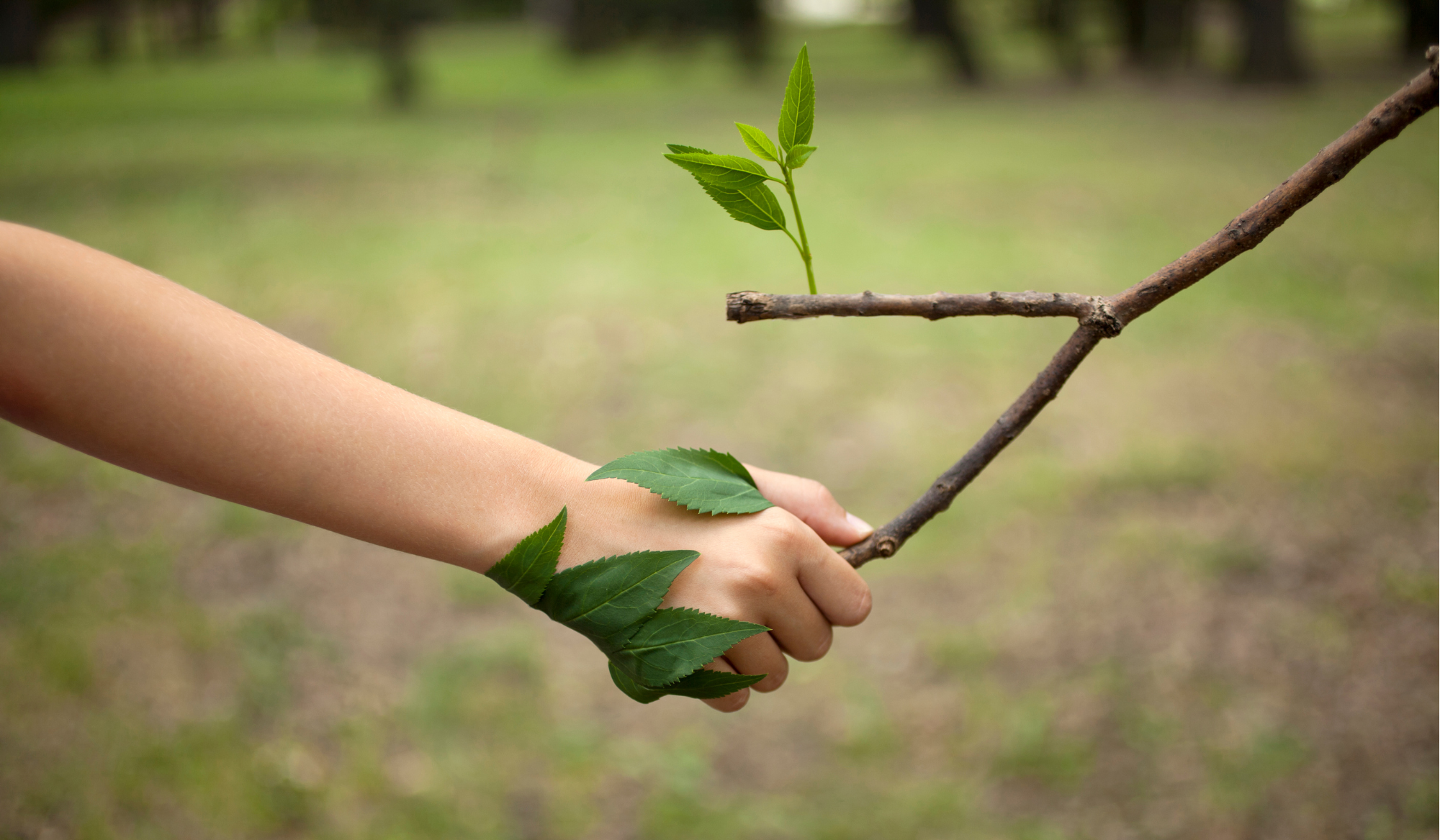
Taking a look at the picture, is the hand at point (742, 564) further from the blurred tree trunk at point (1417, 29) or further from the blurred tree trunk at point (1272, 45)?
the blurred tree trunk at point (1417, 29)

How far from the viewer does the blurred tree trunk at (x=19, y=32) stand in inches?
420

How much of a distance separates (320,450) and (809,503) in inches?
23.2

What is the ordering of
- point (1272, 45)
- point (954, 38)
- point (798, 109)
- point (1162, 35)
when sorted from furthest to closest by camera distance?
point (1162, 35) → point (954, 38) → point (1272, 45) → point (798, 109)

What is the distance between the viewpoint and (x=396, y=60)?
12.1 meters

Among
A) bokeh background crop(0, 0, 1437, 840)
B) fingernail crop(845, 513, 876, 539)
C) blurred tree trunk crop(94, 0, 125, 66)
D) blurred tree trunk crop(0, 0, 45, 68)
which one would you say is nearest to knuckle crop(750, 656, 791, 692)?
fingernail crop(845, 513, 876, 539)

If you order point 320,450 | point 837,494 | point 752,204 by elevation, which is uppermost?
point 752,204

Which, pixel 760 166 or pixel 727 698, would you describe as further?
pixel 727 698

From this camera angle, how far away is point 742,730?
2.83 m

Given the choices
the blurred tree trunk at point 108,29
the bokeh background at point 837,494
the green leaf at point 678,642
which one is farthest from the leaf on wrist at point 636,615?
the blurred tree trunk at point 108,29

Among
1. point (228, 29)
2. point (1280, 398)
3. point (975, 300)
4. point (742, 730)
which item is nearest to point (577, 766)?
point (742, 730)

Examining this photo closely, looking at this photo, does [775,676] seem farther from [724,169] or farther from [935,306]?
[724,169]

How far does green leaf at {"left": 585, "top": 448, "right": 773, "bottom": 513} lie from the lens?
929 mm

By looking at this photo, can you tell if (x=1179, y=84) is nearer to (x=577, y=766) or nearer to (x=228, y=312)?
(x=577, y=766)

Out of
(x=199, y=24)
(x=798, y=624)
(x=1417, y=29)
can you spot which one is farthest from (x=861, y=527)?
(x=199, y=24)
